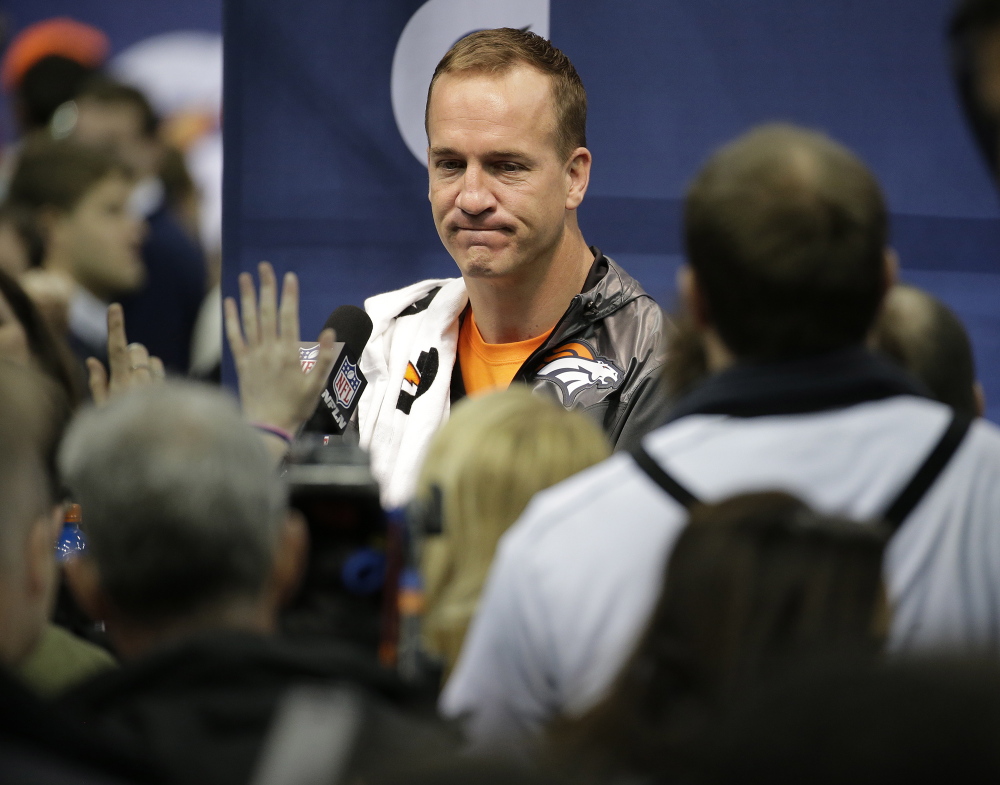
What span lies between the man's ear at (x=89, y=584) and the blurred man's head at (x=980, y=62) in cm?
124

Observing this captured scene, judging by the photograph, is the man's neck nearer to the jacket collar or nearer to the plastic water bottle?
the plastic water bottle

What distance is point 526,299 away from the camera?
3213mm

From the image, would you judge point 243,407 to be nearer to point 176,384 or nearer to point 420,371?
point 420,371

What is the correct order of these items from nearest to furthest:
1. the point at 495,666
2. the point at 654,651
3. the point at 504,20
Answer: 1. the point at 654,651
2. the point at 495,666
3. the point at 504,20

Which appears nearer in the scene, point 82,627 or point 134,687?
point 134,687

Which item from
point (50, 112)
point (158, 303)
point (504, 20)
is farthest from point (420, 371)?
point (50, 112)

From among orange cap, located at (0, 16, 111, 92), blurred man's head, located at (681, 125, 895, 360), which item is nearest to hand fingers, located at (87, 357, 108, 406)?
blurred man's head, located at (681, 125, 895, 360)

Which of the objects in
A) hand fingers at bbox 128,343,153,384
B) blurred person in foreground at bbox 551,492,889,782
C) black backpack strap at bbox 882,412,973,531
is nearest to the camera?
blurred person in foreground at bbox 551,492,889,782

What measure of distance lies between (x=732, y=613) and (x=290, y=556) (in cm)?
59

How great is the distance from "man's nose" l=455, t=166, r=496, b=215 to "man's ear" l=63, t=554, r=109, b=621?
1.76 m

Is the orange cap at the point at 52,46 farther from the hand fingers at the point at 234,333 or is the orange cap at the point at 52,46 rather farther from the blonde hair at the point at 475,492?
the blonde hair at the point at 475,492

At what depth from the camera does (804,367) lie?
5.08ft

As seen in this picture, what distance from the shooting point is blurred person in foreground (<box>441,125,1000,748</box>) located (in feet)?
4.82

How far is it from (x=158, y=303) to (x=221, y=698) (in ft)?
13.9
